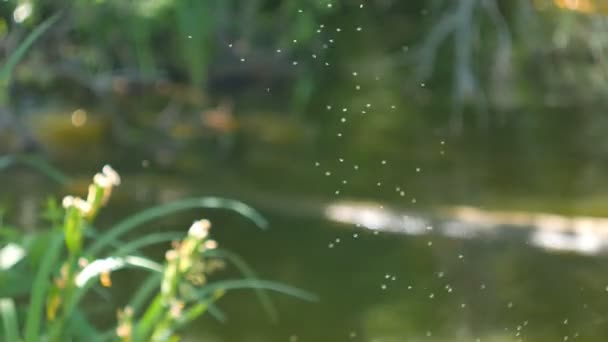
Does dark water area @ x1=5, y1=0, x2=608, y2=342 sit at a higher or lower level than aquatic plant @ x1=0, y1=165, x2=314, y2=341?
higher

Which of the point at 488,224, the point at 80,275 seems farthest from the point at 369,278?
the point at 80,275

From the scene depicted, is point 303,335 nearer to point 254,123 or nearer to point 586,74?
point 254,123

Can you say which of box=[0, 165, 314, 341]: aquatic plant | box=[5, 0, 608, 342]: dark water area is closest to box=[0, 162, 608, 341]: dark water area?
box=[5, 0, 608, 342]: dark water area

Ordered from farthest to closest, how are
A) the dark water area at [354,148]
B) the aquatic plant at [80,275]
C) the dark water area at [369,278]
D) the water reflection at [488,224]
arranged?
the water reflection at [488,224] < the dark water area at [354,148] < the dark water area at [369,278] < the aquatic plant at [80,275]

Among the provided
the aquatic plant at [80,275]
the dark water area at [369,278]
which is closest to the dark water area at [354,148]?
the dark water area at [369,278]

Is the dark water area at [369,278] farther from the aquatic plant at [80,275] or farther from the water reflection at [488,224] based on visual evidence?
the aquatic plant at [80,275]

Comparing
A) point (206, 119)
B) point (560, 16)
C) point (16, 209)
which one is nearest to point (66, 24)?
point (16, 209)

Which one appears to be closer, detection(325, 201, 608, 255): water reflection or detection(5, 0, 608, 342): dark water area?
detection(5, 0, 608, 342): dark water area

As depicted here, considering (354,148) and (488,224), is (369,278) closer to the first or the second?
(488,224)

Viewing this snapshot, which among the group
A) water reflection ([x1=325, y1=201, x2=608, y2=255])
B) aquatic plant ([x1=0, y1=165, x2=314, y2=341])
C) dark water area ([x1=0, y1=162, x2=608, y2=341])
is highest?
water reflection ([x1=325, y1=201, x2=608, y2=255])

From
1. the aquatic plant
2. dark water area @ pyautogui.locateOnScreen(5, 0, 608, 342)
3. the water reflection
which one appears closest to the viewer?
the aquatic plant

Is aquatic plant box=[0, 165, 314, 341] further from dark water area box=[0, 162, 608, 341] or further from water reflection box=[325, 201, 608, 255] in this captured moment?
water reflection box=[325, 201, 608, 255]
